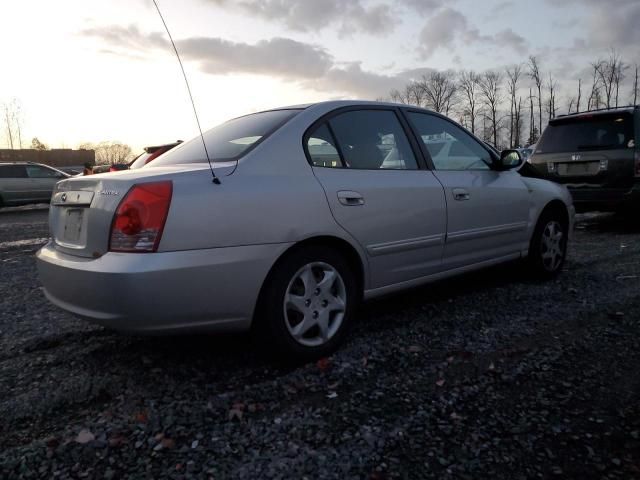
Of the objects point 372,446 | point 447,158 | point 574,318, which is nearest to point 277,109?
point 447,158

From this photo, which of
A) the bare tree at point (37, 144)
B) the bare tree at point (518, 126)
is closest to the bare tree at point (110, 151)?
the bare tree at point (37, 144)

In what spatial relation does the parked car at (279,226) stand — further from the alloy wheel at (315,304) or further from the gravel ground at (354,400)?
the gravel ground at (354,400)

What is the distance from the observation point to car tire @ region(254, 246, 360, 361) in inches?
105

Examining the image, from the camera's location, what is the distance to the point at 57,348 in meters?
3.22

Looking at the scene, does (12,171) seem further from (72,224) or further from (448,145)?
(448,145)

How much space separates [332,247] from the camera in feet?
9.78

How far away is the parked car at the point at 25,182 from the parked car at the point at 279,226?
13721 millimetres

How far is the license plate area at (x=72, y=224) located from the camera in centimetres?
263

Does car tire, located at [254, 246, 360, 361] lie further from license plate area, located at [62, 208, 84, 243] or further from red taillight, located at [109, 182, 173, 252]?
license plate area, located at [62, 208, 84, 243]

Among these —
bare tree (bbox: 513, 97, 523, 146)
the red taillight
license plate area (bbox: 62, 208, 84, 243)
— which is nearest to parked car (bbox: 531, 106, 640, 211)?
the red taillight

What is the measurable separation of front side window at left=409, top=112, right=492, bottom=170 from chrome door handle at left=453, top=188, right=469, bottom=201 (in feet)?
0.63

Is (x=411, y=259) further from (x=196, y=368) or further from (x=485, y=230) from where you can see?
(x=196, y=368)

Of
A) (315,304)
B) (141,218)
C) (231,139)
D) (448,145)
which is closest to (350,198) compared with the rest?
(315,304)

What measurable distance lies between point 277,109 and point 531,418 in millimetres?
2404
